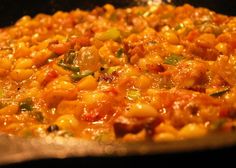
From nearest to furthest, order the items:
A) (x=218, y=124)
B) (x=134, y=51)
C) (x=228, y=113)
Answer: (x=218, y=124), (x=228, y=113), (x=134, y=51)

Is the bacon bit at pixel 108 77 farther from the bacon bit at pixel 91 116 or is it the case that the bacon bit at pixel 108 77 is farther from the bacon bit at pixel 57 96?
the bacon bit at pixel 91 116

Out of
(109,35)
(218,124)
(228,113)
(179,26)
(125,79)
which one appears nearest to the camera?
(218,124)

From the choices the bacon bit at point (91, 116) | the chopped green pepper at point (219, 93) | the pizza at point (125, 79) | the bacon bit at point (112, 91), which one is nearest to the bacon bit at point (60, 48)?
the pizza at point (125, 79)

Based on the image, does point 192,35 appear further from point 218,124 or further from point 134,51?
point 218,124

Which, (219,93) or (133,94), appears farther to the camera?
(133,94)

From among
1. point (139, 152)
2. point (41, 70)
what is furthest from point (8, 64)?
point (139, 152)

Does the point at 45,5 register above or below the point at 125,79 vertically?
above

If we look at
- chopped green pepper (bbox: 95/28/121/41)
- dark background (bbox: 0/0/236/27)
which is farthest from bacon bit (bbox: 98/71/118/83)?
dark background (bbox: 0/0/236/27)

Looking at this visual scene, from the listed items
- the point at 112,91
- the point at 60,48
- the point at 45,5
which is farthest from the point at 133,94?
the point at 45,5
